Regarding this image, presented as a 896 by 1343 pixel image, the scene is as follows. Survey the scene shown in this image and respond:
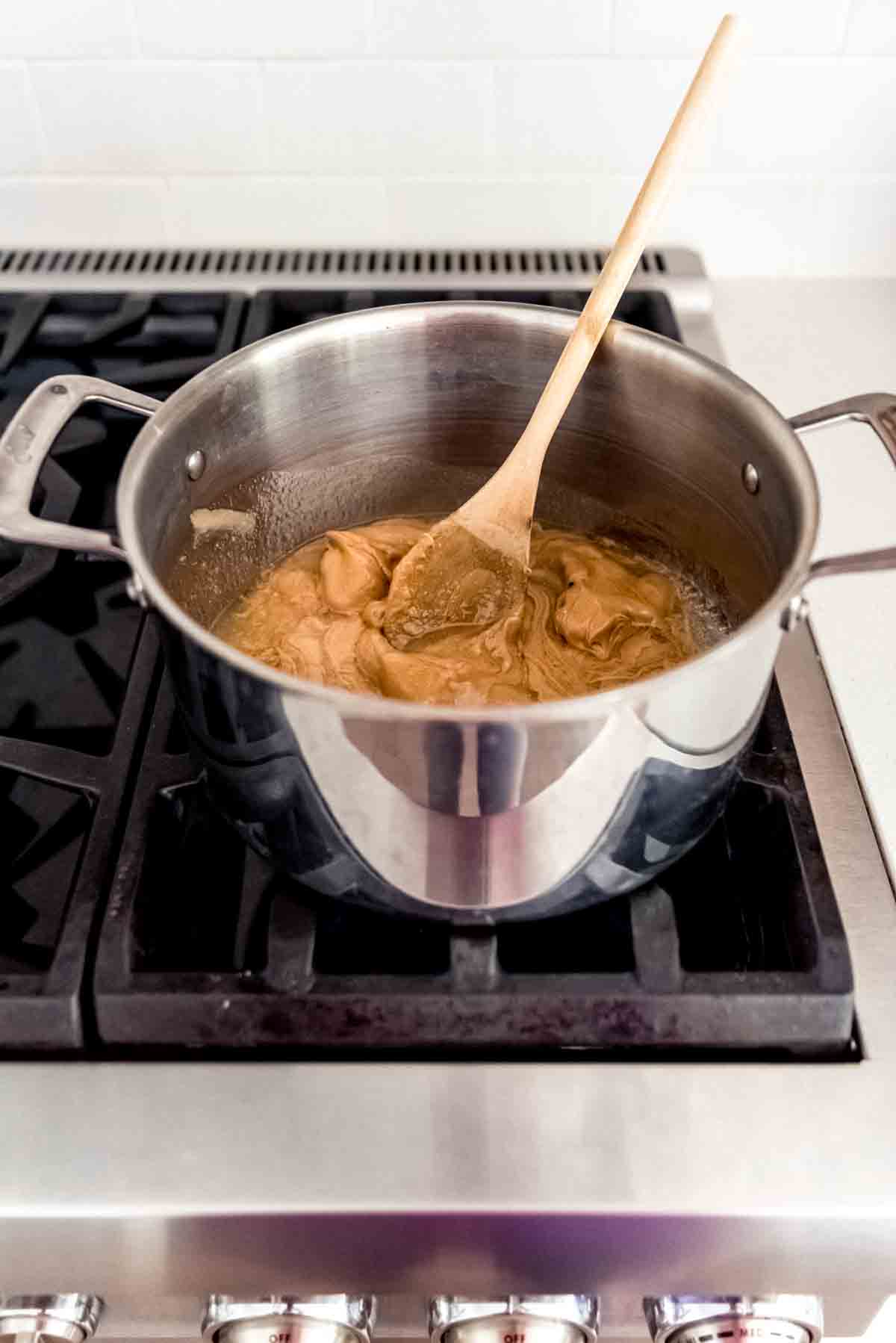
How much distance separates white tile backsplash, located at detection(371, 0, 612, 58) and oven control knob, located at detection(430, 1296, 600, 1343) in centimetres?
→ 77

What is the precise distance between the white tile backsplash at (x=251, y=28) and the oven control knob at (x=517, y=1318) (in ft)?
2.58

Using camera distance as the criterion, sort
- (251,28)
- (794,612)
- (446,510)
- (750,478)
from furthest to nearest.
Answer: (251,28) → (446,510) → (750,478) → (794,612)

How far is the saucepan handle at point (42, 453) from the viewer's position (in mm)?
459

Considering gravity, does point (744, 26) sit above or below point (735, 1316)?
above

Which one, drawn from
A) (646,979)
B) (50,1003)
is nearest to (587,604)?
(646,979)

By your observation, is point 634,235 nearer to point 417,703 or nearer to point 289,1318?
point 417,703

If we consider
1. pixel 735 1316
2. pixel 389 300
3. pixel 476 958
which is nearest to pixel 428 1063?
pixel 476 958

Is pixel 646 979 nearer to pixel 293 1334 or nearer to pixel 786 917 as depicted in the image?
pixel 786 917

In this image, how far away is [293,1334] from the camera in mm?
465

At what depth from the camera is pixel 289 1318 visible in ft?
1.52

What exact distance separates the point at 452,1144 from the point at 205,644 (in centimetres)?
20

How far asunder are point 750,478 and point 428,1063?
30 centimetres

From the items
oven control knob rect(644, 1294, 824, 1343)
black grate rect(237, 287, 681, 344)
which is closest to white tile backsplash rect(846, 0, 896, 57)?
black grate rect(237, 287, 681, 344)

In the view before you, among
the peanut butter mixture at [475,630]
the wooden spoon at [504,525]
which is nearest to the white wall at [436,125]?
the wooden spoon at [504,525]
